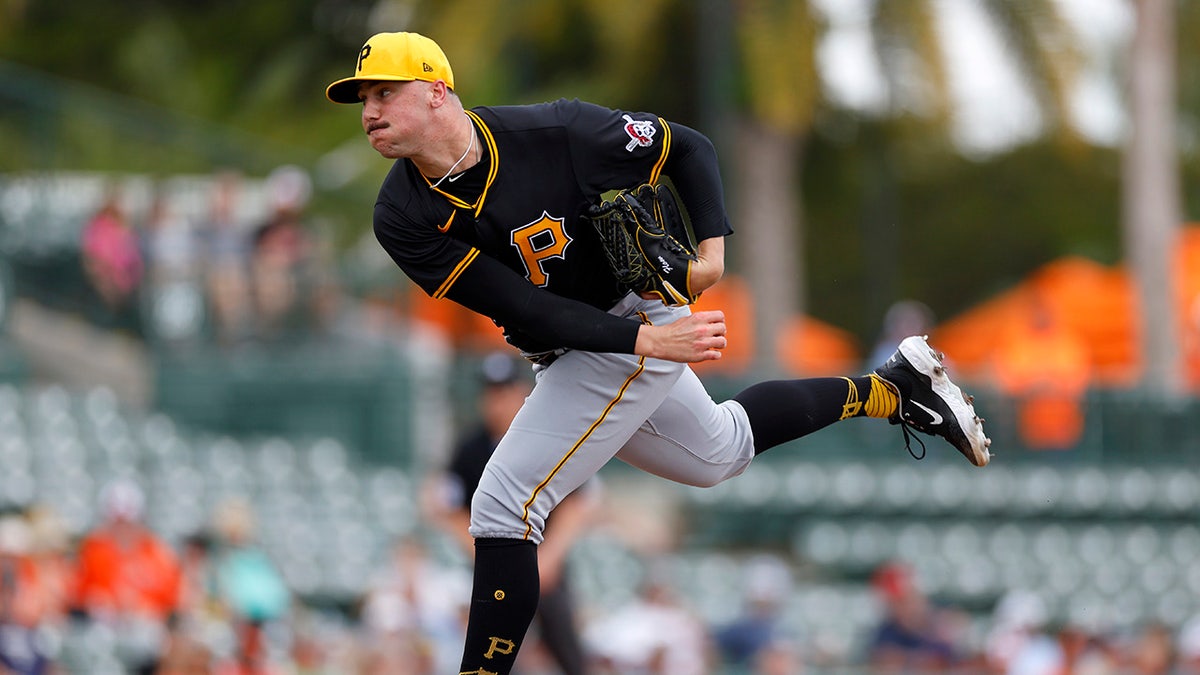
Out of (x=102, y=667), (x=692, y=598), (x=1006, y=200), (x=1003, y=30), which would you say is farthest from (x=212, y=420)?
(x=1006, y=200)

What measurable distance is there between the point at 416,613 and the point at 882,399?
556 cm

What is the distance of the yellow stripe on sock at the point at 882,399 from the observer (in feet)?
20.9

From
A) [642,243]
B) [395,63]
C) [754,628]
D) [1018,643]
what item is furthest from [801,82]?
[395,63]

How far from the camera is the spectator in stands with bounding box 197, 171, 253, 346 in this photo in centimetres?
1477

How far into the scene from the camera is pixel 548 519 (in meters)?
8.93

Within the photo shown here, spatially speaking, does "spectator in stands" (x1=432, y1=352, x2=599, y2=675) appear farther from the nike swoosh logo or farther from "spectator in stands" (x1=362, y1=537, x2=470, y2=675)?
the nike swoosh logo

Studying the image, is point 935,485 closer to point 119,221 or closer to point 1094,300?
point 1094,300

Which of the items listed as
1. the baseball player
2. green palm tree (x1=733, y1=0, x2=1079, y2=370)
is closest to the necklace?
the baseball player

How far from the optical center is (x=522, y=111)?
231 inches

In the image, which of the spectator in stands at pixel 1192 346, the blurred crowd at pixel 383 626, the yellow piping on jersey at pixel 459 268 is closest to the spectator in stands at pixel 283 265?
the blurred crowd at pixel 383 626

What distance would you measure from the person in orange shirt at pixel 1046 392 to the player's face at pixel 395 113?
428 inches

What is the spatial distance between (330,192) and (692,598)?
4.84 meters

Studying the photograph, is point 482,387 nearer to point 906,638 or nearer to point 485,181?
point 906,638

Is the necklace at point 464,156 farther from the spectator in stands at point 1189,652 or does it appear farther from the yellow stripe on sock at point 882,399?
the spectator in stands at point 1189,652
